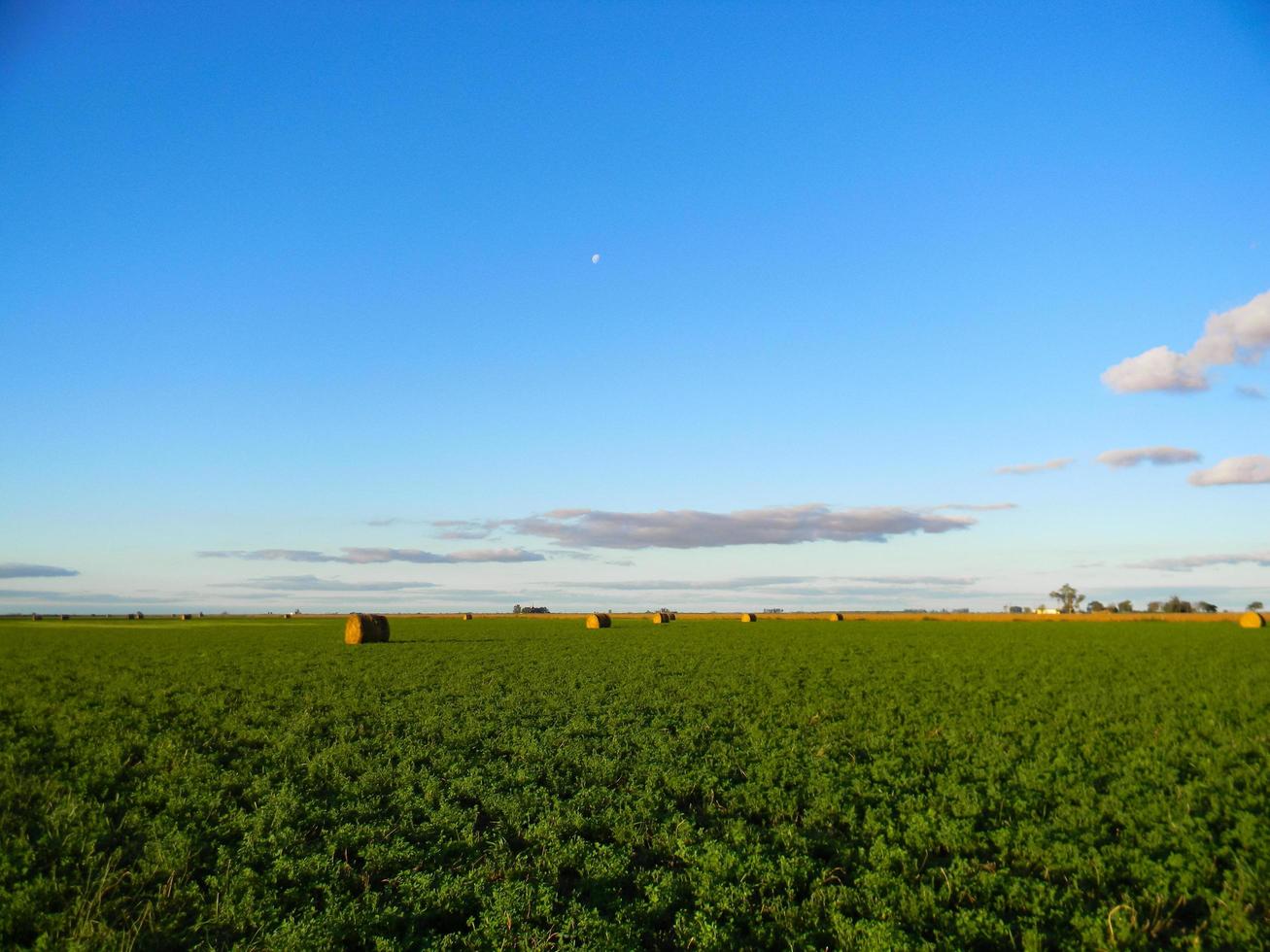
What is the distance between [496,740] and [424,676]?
1379 centimetres

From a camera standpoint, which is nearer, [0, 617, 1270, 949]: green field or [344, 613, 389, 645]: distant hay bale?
[0, 617, 1270, 949]: green field

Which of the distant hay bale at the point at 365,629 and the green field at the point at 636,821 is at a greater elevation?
the green field at the point at 636,821

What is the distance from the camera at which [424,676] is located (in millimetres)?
28766

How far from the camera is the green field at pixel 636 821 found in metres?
8.33

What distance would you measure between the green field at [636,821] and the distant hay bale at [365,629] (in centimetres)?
3049

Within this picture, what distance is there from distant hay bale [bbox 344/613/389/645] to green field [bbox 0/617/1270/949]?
30.5 metres

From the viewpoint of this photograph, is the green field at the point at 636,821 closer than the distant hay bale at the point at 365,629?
Yes

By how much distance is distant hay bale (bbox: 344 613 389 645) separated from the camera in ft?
174

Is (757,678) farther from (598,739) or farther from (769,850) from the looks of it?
(769,850)

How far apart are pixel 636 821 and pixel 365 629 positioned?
46813mm

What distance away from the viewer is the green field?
8.33 m

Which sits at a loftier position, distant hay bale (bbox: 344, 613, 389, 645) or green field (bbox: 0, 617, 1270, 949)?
green field (bbox: 0, 617, 1270, 949)

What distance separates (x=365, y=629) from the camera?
53.3 metres

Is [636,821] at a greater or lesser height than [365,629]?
greater
